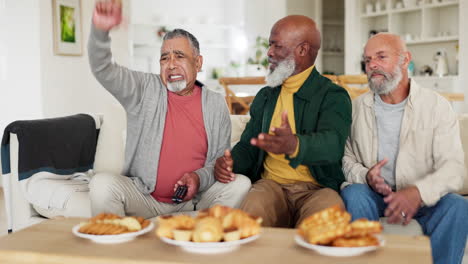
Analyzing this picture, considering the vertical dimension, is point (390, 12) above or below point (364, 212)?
above

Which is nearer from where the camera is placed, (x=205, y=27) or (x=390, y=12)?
(x=390, y=12)

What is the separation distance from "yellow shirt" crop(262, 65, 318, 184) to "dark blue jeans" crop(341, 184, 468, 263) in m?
0.24

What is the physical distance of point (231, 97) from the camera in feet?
20.4

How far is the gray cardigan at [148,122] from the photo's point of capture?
8.14 ft

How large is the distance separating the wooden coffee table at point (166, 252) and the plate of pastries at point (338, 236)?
0.02 m

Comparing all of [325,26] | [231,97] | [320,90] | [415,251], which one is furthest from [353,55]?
[415,251]

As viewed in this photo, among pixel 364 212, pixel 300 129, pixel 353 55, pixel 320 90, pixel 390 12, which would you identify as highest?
pixel 390 12

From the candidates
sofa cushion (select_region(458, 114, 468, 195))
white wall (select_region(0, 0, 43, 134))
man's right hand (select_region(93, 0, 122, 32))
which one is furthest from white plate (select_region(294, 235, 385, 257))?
white wall (select_region(0, 0, 43, 134))

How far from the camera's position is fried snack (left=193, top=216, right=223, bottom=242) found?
1.53m

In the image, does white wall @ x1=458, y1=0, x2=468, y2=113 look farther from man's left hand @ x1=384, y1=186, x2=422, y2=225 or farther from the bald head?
man's left hand @ x1=384, y1=186, x2=422, y2=225

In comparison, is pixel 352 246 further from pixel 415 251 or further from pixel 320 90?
pixel 320 90

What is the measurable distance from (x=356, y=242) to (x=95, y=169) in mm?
1855

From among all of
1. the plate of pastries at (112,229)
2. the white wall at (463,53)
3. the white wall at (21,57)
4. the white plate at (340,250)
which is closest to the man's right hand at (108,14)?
the plate of pastries at (112,229)

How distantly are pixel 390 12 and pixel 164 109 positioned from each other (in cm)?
553
